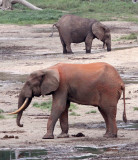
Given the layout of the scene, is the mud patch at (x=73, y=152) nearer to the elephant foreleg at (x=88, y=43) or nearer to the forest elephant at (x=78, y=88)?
the forest elephant at (x=78, y=88)

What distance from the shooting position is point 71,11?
40.0 metres

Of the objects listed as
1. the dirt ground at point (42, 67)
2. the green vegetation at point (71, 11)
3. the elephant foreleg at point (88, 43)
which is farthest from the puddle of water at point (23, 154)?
the green vegetation at point (71, 11)

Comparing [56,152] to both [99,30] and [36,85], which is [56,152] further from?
[99,30]

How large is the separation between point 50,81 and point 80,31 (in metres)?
14.2

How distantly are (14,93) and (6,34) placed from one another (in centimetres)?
1487

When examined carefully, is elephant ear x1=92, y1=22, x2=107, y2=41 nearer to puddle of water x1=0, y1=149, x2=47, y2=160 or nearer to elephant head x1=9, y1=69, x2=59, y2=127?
elephant head x1=9, y1=69, x2=59, y2=127

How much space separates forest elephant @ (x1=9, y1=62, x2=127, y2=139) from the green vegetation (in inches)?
920

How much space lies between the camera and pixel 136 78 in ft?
62.0

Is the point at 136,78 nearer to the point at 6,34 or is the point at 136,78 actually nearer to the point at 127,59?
the point at 127,59

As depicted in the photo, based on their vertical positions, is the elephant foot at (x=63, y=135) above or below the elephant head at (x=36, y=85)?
below

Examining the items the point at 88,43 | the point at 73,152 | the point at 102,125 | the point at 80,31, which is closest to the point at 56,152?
the point at 73,152

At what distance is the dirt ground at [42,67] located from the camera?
1152 centimetres

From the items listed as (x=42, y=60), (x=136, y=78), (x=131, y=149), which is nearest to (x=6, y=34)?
(x=42, y=60)

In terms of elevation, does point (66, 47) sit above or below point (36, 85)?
below
